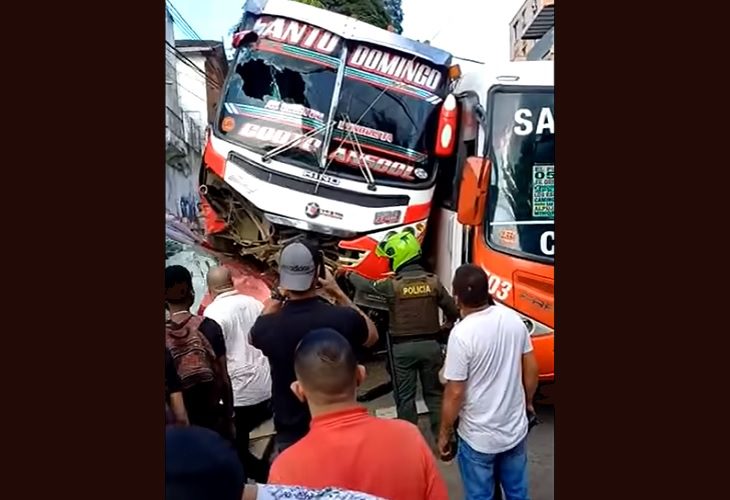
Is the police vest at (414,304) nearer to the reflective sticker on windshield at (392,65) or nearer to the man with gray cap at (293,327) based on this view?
the man with gray cap at (293,327)

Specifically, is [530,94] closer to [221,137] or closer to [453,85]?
[453,85]

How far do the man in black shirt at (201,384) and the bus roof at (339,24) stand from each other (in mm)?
3166

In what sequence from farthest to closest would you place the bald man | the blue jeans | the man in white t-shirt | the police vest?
the police vest
the bald man
the blue jeans
the man in white t-shirt

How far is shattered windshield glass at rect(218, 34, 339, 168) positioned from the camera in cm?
582

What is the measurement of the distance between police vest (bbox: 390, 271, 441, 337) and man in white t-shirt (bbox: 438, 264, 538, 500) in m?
1.24

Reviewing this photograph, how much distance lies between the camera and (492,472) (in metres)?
3.37

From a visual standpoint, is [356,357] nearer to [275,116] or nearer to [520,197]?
[520,197]

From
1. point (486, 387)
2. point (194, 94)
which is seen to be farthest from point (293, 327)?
point (194, 94)

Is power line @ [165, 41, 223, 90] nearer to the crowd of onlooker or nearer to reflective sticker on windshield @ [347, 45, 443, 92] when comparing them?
reflective sticker on windshield @ [347, 45, 443, 92]

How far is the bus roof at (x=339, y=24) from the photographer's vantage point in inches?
230

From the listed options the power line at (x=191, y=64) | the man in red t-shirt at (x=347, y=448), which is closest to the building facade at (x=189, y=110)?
the power line at (x=191, y=64)

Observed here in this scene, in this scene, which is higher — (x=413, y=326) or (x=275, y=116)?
(x=275, y=116)

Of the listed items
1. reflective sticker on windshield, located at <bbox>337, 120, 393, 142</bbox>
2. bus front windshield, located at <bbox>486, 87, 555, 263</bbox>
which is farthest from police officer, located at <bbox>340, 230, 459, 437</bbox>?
reflective sticker on windshield, located at <bbox>337, 120, 393, 142</bbox>

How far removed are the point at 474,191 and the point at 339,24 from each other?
78.7 inches
